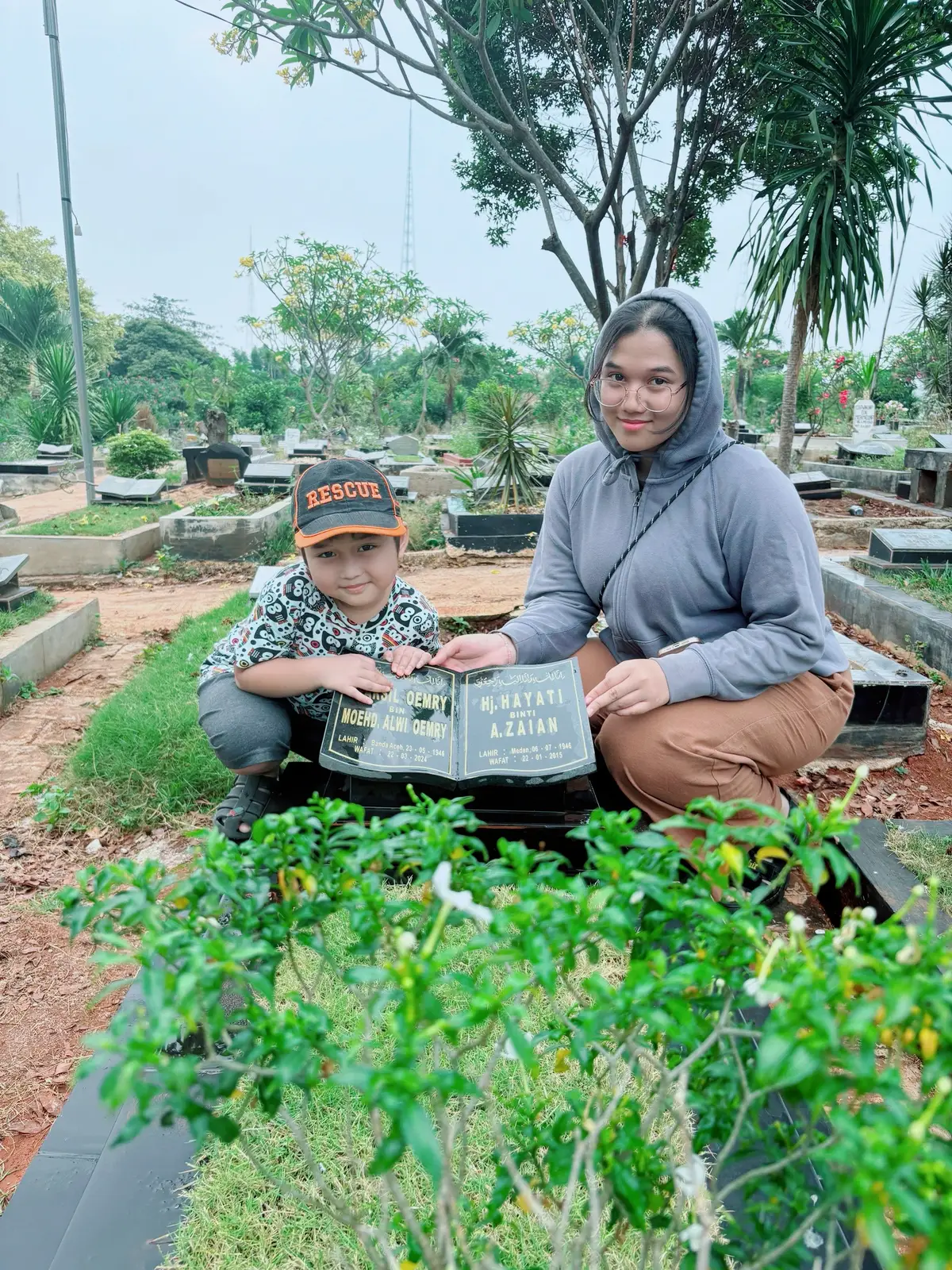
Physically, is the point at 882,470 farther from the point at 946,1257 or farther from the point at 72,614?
the point at 946,1257

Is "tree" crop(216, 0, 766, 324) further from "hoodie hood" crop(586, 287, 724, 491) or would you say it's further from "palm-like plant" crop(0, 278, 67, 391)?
"palm-like plant" crop(0, 278, 67, 391)

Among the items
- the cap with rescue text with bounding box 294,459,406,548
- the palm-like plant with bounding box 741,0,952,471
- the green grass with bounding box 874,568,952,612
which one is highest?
the palm-like plant with bounding box 741,0,952,471

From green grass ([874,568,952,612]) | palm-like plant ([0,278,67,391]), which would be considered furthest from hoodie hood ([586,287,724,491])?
palm-like plant ([0,278,67,391])

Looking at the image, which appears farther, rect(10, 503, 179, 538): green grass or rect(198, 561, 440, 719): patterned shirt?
rect(10, 503, 179, 538): green grass

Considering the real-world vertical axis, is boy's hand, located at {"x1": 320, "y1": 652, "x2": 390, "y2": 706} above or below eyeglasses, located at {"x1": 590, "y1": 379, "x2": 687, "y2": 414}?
below

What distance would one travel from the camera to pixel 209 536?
26.5 ft

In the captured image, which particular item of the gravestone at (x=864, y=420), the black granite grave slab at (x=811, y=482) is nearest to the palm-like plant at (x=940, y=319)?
the gravestone at (x=864, y=420)

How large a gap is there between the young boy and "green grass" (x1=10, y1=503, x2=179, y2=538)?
20.6ft

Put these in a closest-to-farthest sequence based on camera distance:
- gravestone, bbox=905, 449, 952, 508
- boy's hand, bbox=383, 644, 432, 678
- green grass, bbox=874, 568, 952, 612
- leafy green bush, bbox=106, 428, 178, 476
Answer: boy's hand, bbox=383, 644, 432, 678 → green grass, bbox=874, 568, 952, 612 → gravestone, bbox=905, 449, 952, 508 → leafy green bush, bbox=106, 428, 178, 476

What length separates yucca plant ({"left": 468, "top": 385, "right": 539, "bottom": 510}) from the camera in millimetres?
8609

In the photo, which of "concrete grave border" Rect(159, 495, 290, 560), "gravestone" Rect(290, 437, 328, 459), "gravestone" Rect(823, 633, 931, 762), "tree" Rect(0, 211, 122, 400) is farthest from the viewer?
"tree" Rect(0, 211, 122, 400)

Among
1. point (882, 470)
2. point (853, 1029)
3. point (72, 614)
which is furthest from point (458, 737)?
point (882, 470)

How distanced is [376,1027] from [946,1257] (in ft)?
4.37

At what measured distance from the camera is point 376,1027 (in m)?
1.71
